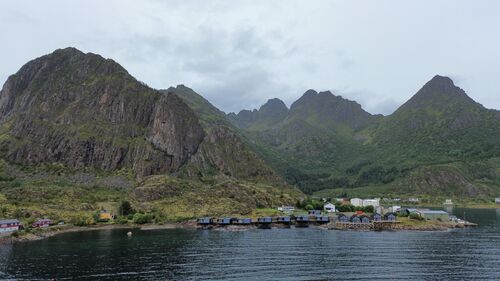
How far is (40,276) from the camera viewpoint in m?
102

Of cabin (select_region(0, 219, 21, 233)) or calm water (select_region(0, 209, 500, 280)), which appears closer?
calm water (select_region(0, 209, 500, 280))

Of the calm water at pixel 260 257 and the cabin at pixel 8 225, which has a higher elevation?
the cabin at pixel 8 225

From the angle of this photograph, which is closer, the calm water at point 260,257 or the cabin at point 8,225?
the calm water at point 260,257

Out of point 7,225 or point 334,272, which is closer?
point 334,272

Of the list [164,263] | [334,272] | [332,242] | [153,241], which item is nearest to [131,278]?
[164,263]

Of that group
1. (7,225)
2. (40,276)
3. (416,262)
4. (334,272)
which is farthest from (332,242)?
(7,225)

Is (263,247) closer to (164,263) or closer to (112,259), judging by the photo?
(164,263)

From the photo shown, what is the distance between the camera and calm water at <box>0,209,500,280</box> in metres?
102

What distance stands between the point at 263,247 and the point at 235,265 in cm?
3031

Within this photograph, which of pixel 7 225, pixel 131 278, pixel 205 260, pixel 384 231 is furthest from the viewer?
pixel 384 231

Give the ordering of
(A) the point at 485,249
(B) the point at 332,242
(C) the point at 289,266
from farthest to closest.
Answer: (B) the point at 332,242
(A) the point at 485,249
(C) the point at 289,266

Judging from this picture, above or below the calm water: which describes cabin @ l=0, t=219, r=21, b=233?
above

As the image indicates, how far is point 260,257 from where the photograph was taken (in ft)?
405

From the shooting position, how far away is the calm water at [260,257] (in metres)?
102
